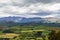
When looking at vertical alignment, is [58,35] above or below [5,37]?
above

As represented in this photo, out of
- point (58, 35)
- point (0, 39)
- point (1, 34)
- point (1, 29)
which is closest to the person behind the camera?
point (58, 35)

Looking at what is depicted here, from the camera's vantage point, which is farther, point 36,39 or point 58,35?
point 36,39

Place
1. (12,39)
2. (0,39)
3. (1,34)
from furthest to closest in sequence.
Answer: (1,34)
(0,39)
(12,39)

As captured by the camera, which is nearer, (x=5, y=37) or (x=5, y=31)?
(x=5, y=37)

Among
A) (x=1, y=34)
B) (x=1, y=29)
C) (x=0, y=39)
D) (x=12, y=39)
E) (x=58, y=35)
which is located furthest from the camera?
(x=1, y=29)

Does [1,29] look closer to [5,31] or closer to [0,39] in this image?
[5,31]

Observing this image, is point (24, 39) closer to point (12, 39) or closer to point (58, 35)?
point (12, 39)

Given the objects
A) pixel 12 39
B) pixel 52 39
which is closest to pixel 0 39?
pixel 12 39

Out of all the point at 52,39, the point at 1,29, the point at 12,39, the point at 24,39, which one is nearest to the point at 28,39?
the point at 24,39

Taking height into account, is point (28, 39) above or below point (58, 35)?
below
